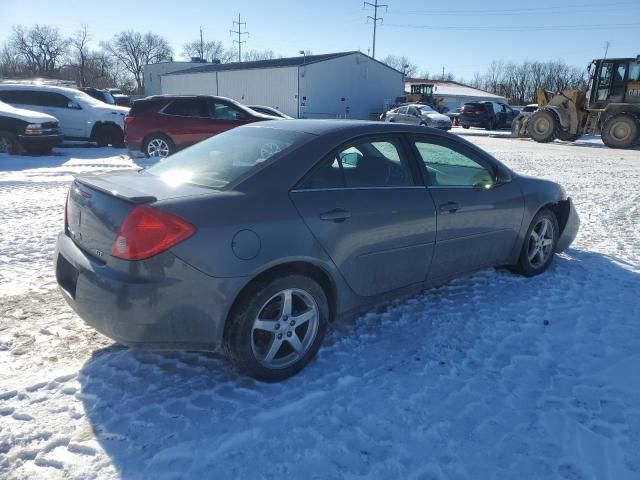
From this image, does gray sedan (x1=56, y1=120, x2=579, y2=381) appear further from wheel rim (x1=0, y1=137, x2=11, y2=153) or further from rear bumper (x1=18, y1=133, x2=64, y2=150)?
wheel rim (x1=0, y1=137, x2=11, y2=153)

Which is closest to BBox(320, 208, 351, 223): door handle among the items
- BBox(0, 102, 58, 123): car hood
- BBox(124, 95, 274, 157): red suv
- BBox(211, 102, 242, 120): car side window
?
BBox(124, 95, 274, 157): red suv

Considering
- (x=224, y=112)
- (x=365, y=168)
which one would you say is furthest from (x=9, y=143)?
(x=365, y=168)

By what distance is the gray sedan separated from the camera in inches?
101

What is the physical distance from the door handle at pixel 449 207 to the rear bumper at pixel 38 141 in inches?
454

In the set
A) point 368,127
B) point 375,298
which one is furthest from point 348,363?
point 368,127

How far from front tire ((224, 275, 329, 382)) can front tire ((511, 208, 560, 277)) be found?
240 cm

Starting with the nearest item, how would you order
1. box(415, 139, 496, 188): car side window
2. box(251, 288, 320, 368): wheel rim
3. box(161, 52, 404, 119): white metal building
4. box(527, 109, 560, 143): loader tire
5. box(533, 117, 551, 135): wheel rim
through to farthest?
box(251, 288, 320, 368): wheel rim < box(415, 139, 496, 188): car side window < box(527, 109, 560, 143): loader tire < box(533, 117, 551, 135): wheel rim < box(161, 52, 404, 119): white metal building

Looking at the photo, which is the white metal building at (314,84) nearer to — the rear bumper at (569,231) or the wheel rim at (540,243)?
the rear bumper at (569,231)

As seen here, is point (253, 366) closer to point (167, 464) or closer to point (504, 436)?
point (167, 464)

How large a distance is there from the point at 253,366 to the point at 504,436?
4.53 ft

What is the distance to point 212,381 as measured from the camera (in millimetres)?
2941

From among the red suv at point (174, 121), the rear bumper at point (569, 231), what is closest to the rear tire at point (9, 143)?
the red suv at point (174, 121)

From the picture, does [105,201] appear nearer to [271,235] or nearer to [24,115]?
[271,235]

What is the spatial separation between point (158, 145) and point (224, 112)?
1.70 m
